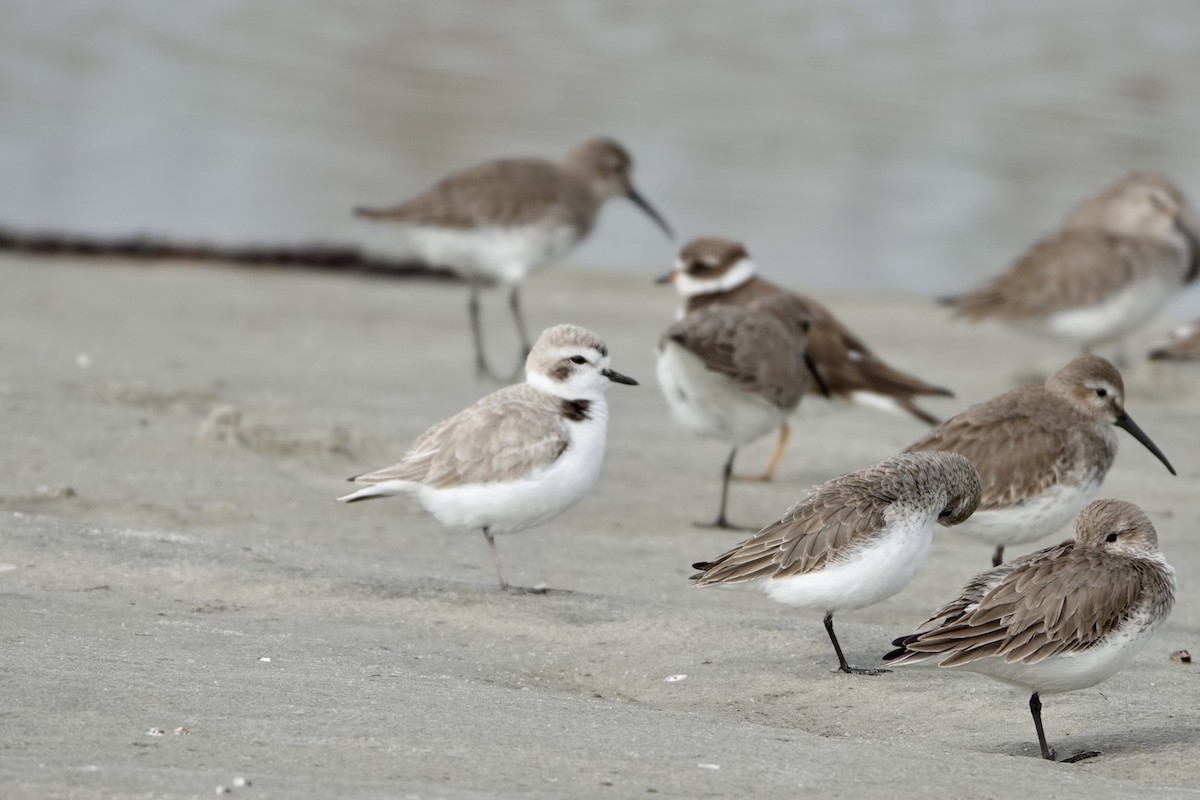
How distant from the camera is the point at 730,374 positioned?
8492mm

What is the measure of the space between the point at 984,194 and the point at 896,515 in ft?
40.1

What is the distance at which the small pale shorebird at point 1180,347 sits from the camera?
11.0m

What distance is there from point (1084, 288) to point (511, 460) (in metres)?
6.57

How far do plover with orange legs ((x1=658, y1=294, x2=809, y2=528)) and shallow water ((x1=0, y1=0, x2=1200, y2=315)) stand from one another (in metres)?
5.76

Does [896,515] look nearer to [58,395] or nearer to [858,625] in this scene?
[858,625]

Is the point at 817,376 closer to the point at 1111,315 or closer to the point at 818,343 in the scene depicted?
the point at 818,343

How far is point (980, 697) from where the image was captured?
5.71m

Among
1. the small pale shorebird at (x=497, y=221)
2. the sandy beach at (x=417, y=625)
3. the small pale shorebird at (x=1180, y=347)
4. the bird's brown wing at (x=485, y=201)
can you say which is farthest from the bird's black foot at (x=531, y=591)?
the small pale shorebird at (x=1180, y=347)

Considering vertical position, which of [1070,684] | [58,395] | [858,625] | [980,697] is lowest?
[58,395]

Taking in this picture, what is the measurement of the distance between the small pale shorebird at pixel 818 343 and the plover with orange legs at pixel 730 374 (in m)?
0.78

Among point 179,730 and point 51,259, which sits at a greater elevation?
point 179,730

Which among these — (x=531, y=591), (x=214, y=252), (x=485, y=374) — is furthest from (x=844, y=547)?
(x=214, y=252)

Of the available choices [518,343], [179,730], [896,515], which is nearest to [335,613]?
[179,730]

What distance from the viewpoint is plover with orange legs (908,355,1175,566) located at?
7.11m
